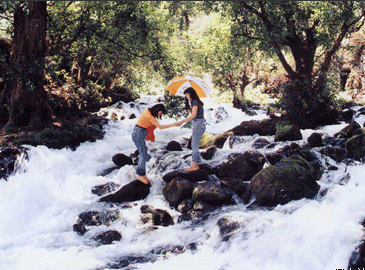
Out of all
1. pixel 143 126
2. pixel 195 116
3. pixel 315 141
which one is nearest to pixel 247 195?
pixel 195 116

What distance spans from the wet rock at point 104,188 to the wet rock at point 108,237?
7.80 ft

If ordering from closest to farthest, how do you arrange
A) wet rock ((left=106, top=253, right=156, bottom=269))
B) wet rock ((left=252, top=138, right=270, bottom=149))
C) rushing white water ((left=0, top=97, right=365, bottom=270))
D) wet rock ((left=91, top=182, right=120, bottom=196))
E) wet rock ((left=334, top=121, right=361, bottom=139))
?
1. rushing white water ((left=0, top=97, right=365, bottom=270))
2. wet rock ((left=106, top=253, right=156, bottom=269))
3. wet rock ((left=91, top=182, right=120, bottom=196))
4. wet rock ((left=334, top=121, right=361, bottom=139))
5. wet rock ((left=252, top=138, right=270, bottom=149))

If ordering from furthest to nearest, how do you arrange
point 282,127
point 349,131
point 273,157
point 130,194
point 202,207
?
point 282,127 < point 349,131 < point 273,157 < point 130,194 < point 202,207

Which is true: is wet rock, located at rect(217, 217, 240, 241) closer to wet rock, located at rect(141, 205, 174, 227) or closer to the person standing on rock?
wet rock, located at rect(141, 205, 174, 227)

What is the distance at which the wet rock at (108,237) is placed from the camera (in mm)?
5719

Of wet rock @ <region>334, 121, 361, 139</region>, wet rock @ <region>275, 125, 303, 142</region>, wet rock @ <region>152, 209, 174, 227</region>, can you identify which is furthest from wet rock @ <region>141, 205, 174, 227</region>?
wet rock @ <region>334, 121, 361, 139</region>

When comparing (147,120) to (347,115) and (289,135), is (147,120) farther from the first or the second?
(347,115)

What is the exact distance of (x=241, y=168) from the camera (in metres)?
8.34

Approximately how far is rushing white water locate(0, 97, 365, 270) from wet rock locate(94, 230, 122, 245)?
0.50ft

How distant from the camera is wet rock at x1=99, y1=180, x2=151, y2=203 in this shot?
24.6 feet

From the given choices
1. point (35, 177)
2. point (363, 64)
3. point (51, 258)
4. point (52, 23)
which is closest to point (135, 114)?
point (52, 23)

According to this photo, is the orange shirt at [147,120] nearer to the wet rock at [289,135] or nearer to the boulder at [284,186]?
the boulder at [284,186]

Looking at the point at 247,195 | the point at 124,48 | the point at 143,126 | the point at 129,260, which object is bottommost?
the point at 129,260

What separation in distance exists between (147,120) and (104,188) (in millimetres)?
2703
